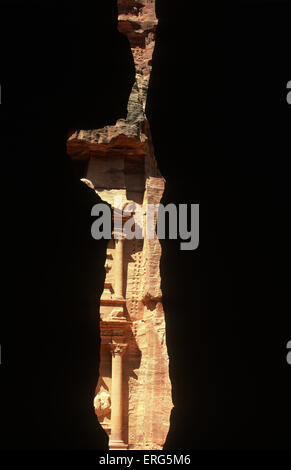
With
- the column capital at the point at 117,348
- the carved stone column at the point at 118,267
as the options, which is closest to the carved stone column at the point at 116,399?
the column capital at the point at 117,348

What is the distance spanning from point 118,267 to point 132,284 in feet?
1.00

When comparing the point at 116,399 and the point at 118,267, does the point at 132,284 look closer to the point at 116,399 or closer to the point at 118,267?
the point at 118,267

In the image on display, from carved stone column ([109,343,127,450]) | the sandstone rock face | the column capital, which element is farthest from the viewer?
the column capital

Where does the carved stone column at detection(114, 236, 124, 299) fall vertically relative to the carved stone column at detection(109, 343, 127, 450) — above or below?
above

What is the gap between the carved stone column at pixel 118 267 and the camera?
34.5 ft

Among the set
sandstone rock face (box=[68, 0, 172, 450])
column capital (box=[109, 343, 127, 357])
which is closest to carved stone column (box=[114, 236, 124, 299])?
sandstone rock face (box=[68, 0, 172, 450])

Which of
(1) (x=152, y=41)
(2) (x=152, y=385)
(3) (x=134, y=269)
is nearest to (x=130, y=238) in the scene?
(3) (x=134, y=269)

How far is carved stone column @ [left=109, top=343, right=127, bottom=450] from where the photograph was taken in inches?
391

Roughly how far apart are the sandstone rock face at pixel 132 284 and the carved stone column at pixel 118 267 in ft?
0.04

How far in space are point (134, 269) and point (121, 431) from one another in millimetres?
2106

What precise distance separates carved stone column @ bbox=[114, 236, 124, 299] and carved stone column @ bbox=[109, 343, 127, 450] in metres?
0.73

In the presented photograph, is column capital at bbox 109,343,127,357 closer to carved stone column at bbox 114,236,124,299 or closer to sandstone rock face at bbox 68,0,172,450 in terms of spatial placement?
sandstone rock face at bbox 68,0,172,450

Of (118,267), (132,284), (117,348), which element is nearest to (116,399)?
(117,348)

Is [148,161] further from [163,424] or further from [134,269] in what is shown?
[163,424]
